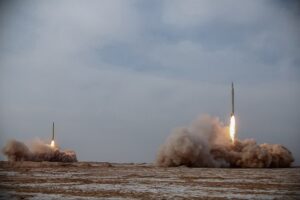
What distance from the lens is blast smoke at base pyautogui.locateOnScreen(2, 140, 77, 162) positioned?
57.8 meters

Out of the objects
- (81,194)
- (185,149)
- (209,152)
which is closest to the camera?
(81,194)

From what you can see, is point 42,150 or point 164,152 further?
point 42,150

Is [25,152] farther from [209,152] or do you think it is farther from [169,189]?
[169,189]

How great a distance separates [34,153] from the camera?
6016 cm

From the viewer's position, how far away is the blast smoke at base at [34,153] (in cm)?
5775

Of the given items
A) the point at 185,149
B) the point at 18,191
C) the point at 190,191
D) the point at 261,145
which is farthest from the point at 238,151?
the point at 18,191

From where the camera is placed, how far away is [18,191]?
63.0 feet

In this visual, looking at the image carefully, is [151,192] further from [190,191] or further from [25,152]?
[25,152]

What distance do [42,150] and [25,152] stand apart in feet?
9.62

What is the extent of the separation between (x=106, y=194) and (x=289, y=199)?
293 inches

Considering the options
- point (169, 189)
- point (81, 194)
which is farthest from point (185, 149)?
point (81, 194)

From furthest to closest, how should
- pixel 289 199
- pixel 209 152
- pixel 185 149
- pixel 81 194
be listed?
pixel 209 152 < pixel 185 149 < pixel 81 194 < pixel 289 199

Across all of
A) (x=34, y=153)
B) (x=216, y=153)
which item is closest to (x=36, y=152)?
(x=34, y=153)

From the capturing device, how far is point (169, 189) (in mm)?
20562
